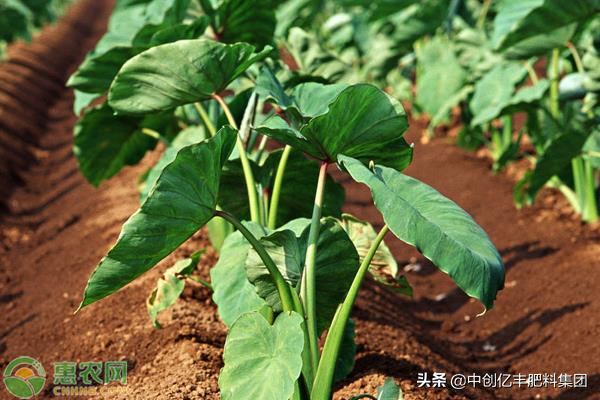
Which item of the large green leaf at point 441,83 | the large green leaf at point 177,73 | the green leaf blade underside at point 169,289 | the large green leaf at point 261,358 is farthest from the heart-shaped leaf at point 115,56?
the large green leaf at point 441,83

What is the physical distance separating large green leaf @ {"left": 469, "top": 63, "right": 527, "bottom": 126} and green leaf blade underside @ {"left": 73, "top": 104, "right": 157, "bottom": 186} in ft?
5.68

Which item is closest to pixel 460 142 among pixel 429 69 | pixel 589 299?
pixel 429 69

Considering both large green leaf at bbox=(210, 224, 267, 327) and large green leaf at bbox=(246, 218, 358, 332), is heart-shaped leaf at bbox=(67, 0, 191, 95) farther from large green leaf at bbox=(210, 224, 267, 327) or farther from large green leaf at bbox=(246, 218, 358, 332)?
large green leaf at bbox=(246, 218, 358, 332)

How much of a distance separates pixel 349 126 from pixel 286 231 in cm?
28

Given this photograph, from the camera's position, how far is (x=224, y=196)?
2.54 meters

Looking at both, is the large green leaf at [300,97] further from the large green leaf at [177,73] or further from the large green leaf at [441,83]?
the large green leaf at [441,83]

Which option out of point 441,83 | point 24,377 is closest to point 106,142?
point 24,377

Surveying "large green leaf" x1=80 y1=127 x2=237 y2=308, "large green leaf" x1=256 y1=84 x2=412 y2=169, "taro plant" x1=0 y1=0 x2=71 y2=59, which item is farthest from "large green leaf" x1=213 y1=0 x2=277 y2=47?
"taro plant" x1=0 y1=0 x2=71 y2=59

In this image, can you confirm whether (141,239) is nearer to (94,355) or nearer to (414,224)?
(414,224)

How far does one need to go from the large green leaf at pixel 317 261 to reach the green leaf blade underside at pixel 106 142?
1.31m

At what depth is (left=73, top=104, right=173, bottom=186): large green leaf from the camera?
3.11 m

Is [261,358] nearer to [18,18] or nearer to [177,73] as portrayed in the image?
[177,73]

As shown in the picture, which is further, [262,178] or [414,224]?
[262,178]

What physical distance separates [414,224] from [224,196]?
110 cm
